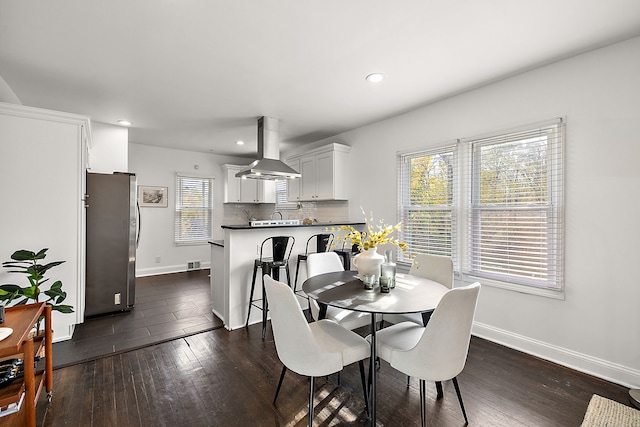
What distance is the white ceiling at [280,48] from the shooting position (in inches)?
76.5

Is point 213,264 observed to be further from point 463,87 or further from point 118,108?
point 463,87

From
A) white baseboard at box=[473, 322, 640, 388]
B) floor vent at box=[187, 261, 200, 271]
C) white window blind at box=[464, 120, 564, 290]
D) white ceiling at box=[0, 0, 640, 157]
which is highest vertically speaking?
white ceiling at box=[0, 0, 640, 157]

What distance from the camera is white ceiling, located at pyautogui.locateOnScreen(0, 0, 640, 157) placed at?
1943 millimetres

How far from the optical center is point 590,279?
2443mm

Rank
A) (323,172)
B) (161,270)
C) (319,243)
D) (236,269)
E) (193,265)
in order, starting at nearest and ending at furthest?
(236,269) < (319,243) < (323,172) < (161,270) < (193,265)

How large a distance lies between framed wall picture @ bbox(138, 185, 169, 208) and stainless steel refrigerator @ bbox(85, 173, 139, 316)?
2.26 metres

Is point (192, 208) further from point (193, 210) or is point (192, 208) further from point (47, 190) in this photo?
point (47, 190)

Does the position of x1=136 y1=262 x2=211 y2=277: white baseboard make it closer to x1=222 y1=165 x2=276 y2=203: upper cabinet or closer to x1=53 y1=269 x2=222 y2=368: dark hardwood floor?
x1=53 y1=269 x2=222 y2=368: dark hardwood floor

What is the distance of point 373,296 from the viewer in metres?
1.99

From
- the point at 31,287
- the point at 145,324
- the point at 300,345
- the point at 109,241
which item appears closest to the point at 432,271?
the point at 300,345

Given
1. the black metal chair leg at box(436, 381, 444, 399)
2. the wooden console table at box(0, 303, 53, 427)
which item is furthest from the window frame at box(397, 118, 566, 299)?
the wooden console table at box(0, 303, 53, 427)

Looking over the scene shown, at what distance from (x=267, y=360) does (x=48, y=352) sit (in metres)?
1.60

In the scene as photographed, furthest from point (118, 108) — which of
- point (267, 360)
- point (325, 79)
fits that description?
point (267, 360)

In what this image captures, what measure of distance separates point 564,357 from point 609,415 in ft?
2.30
